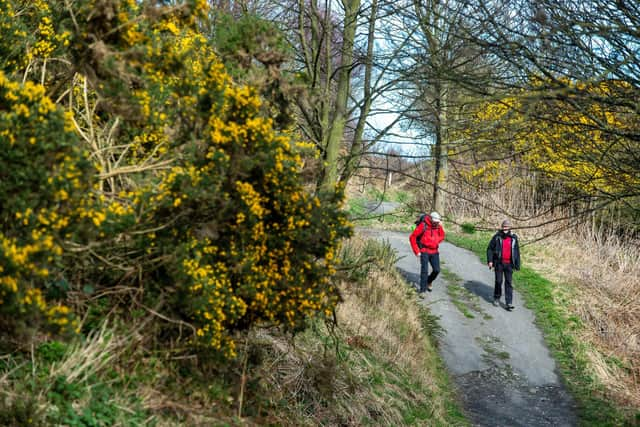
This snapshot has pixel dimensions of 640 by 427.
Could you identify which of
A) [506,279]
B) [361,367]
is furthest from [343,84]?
[506,279]

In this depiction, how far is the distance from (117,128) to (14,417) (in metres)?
2.23

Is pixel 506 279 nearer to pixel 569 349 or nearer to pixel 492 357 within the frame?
pixel 569 349

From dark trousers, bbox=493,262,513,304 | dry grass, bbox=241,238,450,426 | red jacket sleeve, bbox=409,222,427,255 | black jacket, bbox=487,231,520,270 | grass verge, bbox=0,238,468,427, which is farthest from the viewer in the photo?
red jacket sleeve, bbox=409,222,427,255

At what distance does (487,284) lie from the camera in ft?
47.6

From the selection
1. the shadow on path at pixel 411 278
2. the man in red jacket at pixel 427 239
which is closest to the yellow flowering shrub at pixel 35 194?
the man in red jacket at pixel 427 239

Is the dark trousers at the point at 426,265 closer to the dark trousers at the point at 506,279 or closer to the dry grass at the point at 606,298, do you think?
the dark trousers at the point at 506,279

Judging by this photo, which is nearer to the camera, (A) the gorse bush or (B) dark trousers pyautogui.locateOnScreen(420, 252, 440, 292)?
(A) the gorse bush

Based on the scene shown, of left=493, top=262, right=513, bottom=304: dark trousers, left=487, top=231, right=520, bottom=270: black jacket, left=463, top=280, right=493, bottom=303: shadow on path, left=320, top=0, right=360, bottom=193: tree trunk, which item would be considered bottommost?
left=463, top=280, right=493, bottom=303: shadow on path

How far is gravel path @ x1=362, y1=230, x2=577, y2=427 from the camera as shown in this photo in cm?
863

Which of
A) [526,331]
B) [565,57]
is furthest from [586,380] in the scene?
[565,57]

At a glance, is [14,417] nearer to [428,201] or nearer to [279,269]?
[279,269]

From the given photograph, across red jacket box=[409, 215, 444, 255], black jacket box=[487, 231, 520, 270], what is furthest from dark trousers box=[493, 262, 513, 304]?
red jacket box=[409, 215, 444, 255]

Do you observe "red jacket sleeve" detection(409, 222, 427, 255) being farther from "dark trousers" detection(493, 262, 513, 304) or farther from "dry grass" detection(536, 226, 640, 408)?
"dry grass" detection(536, 226, 640, 408)

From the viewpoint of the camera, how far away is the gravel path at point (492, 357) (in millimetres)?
8633
